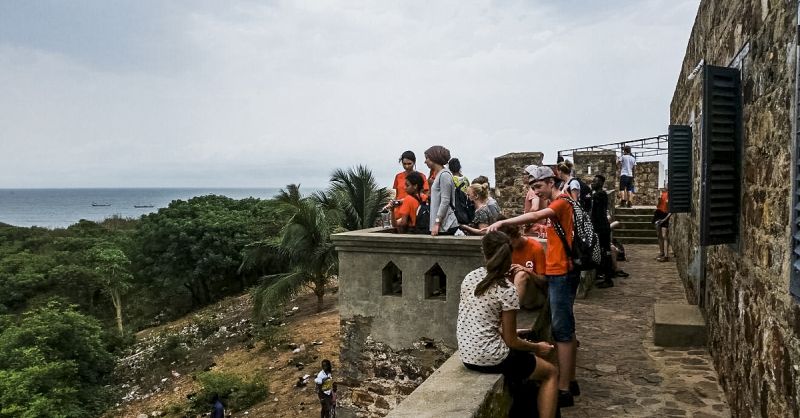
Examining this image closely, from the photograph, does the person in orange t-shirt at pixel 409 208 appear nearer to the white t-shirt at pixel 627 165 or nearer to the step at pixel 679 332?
the step at pixel 679 332

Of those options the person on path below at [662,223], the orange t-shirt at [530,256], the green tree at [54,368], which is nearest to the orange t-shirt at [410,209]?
the orange t-shirt at [530,256]

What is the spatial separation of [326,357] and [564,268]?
12.7 metres

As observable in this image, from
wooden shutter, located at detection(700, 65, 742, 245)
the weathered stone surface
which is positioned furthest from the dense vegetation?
wooden shutter, located at detection(700, 65, 742, 245)

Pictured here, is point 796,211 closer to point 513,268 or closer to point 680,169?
point 513,268

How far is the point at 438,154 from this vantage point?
6.36 meters

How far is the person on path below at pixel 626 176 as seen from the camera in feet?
51.9

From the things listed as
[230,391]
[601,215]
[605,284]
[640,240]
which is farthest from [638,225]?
[230,391]

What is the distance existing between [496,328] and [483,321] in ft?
0.31

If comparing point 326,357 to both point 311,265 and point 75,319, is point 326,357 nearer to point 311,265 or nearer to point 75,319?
point 311,265

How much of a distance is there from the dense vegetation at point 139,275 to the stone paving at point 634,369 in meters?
8.89

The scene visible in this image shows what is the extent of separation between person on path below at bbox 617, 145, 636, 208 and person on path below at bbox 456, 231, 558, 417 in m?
13.0

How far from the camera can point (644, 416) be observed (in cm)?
477

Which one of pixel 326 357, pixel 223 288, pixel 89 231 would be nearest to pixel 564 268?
pixel 326 357

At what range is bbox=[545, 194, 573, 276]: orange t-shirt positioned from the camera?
4.56 m
